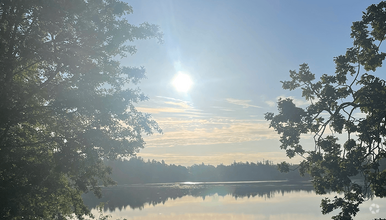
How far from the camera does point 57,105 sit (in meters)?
12.9

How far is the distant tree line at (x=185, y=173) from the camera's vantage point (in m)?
155

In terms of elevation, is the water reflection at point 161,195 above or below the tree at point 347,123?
below

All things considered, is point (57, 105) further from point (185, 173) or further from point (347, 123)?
point (185, 173)

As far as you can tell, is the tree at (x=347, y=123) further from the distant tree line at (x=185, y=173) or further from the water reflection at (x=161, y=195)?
the distant tree line at (x=185, y=173)

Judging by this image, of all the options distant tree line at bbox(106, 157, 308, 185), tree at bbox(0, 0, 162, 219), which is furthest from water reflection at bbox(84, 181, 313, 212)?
distant tree line at bbox(106, 157, 308, 185)

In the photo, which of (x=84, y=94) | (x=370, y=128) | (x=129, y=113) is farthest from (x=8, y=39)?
(x=370, y=128)

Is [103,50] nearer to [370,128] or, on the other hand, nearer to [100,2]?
[100,2]

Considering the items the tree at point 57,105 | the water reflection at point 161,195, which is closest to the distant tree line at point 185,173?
the water reflection at point 161,195

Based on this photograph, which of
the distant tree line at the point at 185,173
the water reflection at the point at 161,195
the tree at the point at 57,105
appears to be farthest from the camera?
the distant tree line at the point at 185,173

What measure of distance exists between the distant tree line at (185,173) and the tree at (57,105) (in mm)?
138111

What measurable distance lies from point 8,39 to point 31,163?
17.5ft

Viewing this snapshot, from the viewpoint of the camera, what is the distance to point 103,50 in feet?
49.5

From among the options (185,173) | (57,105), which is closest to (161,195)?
(57,105)

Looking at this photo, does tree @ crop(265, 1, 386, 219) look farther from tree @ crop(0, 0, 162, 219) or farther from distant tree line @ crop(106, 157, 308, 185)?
distant tree line @ crop(106, 157, 308, 185)
